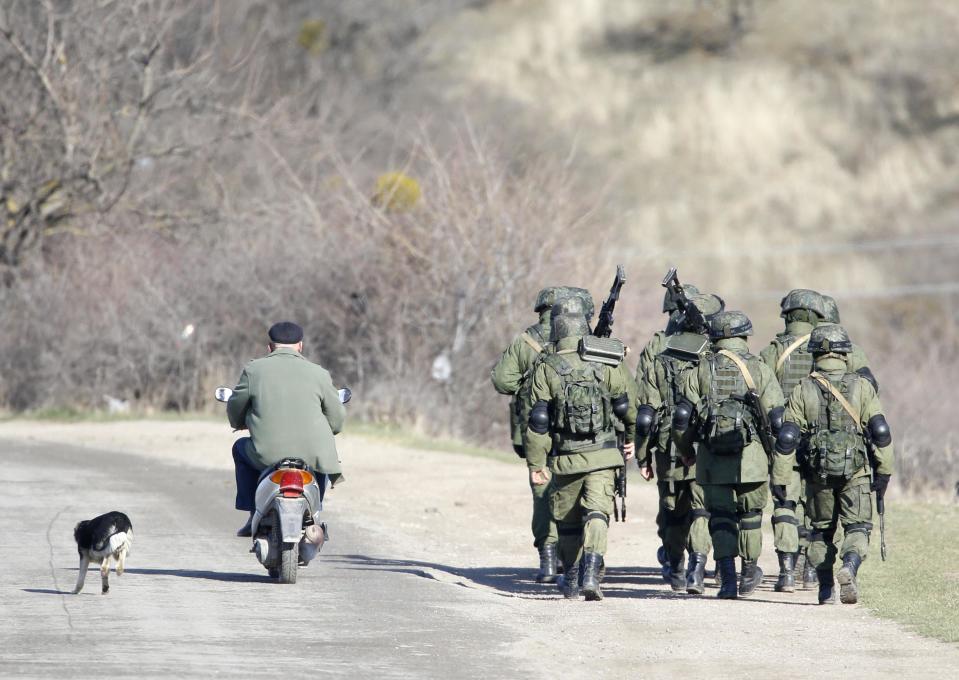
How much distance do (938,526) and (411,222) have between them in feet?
50.9

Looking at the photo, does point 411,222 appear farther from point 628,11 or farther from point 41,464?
point 628,11

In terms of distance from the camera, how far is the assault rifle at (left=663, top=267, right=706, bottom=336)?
12.9 m

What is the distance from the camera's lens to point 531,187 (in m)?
31.6

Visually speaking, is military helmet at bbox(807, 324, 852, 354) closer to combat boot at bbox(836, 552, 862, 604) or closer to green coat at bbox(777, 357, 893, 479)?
green coat at bbox(777, 357, 893, 479)

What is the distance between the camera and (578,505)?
12305 millimetres

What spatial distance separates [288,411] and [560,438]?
1734 millimetres

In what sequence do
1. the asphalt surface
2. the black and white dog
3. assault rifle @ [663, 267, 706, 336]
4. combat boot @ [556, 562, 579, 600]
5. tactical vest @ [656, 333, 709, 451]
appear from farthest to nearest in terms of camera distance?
1. assault rifle @ [663, 267, 706, 336]
2. tactical vest @ [656, 333, 709, 451]
3. combat boot @ [556, 562, 579, 600]
4. the black and white dog
5. the asphalt surface

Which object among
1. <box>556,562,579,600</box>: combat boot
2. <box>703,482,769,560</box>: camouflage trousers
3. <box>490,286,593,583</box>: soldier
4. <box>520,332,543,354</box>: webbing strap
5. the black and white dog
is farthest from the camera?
<box>520,332,543,354</box>: webbing strap

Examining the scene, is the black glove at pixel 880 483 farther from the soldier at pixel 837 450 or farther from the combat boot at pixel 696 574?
the combat boot at pixel 696 574

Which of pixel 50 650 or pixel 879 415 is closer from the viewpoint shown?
pixel 50 650

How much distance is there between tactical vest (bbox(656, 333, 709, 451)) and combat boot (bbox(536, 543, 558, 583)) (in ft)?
4.09

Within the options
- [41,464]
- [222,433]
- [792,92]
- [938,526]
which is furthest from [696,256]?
[938,526]

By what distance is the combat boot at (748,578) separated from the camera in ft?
40.7

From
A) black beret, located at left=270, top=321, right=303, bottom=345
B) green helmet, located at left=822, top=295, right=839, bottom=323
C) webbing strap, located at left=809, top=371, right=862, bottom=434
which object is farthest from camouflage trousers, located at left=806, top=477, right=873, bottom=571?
black beret, located at left=270, top=321, right=303, bottom=345
